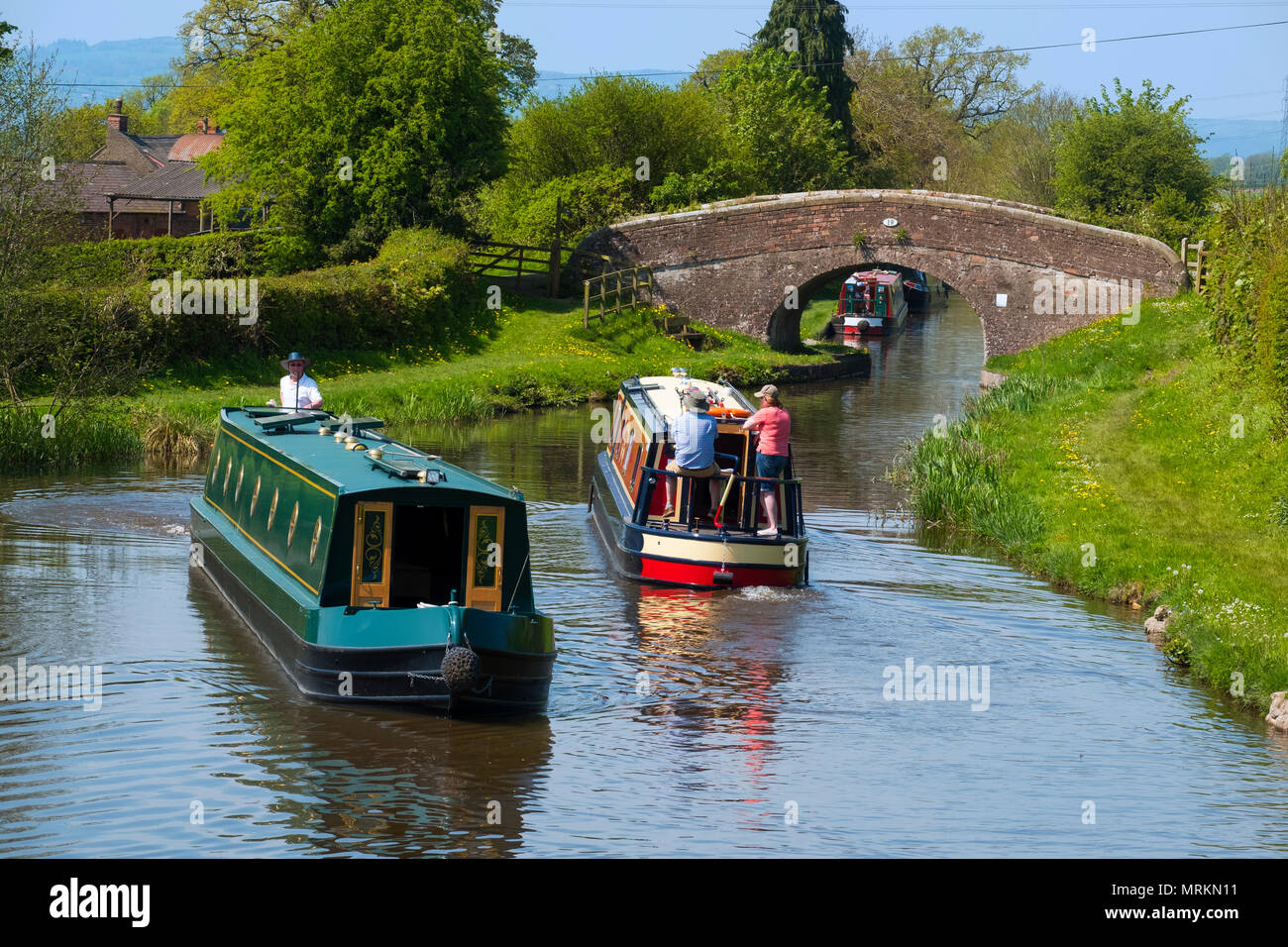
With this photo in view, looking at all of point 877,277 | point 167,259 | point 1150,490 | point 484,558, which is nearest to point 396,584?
point 484,558

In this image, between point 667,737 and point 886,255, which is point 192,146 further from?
point 667,737

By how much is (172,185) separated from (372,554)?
46.6 m

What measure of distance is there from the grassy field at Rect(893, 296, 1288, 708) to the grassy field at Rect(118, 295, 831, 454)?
982cm

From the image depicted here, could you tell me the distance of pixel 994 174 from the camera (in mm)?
61406

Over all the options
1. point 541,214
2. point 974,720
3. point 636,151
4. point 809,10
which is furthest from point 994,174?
point 974,720

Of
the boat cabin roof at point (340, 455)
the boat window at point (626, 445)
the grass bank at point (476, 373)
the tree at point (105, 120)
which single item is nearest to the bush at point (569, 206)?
the grass bank at point (476, 373)

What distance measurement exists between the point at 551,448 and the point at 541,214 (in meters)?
17.9

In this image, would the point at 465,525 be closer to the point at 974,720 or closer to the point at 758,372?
the point at 974,720

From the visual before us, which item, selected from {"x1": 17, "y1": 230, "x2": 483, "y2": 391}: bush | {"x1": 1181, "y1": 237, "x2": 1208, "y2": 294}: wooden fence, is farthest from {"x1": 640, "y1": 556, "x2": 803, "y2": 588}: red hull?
{"x1": 1181, "y1": 237, "x2": 1208, "y2": 294}: wooden fence

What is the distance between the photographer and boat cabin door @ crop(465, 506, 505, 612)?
1152cm

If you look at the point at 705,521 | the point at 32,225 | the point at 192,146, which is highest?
the point at 192,146

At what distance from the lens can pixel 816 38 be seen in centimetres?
5694

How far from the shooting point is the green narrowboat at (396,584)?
35.2 ft

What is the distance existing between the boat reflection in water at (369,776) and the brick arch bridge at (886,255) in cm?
2703
